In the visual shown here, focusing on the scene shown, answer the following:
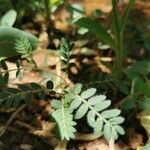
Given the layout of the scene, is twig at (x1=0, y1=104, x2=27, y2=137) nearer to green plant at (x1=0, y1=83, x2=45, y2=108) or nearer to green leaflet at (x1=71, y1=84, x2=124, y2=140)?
green plant at (x1=0, y1=83, x2=45, y2=108)

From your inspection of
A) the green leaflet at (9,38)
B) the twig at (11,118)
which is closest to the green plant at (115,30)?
the green leaflet at (9,38)

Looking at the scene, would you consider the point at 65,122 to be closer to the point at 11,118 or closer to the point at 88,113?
the point at 88,113

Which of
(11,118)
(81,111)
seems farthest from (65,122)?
(11,118)

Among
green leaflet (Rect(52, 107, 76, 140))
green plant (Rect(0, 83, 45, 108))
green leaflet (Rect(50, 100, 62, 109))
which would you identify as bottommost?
green leaflet (Rect(52, 107, 76, 140))

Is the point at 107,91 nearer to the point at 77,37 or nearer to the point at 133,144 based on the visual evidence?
the point at 133,144

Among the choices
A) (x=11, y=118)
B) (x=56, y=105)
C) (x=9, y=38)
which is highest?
(x=9, y=38)

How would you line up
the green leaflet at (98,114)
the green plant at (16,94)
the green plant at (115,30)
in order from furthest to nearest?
the green plant at (115,30) < the green plant at (16,94) < the green leaflet at (98,114)

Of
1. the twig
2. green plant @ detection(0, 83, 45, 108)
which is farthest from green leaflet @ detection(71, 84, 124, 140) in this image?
the twig

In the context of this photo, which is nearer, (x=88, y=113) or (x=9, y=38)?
(x=88, y=113)

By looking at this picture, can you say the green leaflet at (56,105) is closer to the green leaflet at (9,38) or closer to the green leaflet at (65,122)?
the green leaflet at (65,122)
